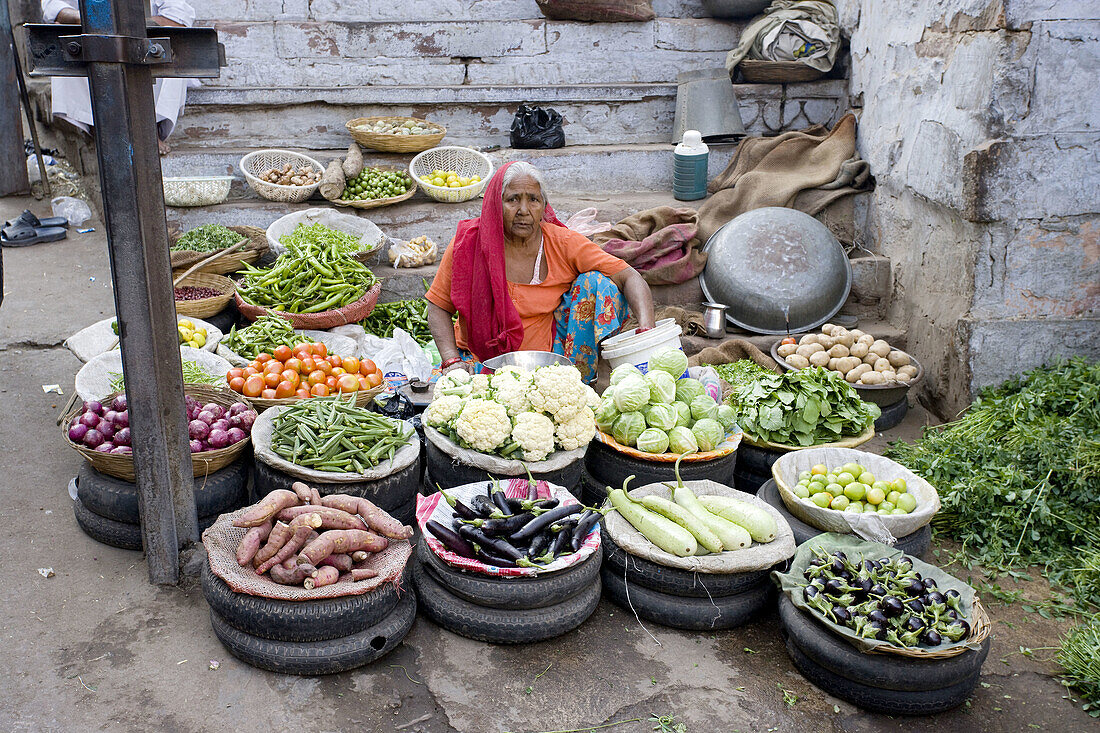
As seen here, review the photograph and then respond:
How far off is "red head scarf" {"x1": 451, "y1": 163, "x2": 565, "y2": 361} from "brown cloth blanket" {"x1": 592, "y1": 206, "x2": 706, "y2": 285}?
160 centimetres

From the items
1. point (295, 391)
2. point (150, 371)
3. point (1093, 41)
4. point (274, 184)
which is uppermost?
point (1093, 41)

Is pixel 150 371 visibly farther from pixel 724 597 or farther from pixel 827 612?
pixel 827 612

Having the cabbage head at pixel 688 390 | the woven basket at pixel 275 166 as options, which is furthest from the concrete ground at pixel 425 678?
the woven basket at pixel 275 166

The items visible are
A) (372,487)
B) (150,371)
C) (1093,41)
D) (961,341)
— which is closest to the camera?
(150,371)

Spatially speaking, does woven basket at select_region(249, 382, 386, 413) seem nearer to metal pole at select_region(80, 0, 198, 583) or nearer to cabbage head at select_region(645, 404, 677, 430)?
metal pole at select_region(80, 0, 198, 583)

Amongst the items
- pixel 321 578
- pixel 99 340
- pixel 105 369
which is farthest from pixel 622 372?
pixel 99 340

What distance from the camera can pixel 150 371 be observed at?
3418 mm

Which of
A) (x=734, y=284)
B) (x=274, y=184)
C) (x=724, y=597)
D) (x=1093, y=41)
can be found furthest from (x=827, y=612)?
(x=274, y=184)

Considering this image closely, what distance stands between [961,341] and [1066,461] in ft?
4.55

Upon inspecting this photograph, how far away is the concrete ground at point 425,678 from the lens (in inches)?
117

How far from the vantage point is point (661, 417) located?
4.04 meters

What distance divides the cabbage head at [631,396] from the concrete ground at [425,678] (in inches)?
36.3

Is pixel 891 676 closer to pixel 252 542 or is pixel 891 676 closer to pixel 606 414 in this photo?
pixel 606 414

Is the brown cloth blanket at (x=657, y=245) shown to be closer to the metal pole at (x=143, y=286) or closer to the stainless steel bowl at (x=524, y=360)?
the stainless steel bowl at (x=524, y=360)
